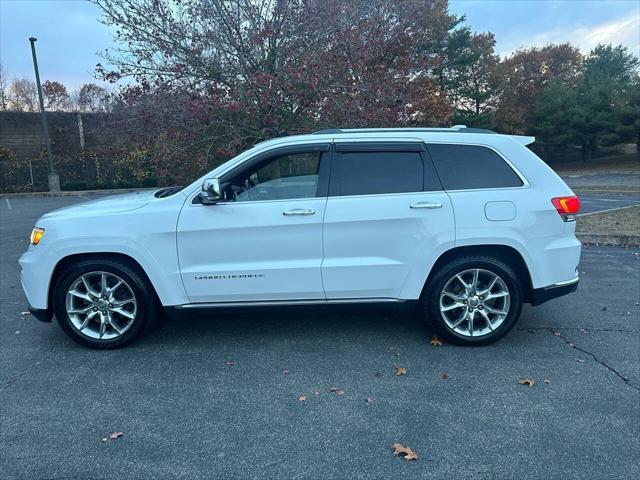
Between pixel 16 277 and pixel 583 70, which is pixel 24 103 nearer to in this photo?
pixel 16 277

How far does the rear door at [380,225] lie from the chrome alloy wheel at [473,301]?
0.32 metres

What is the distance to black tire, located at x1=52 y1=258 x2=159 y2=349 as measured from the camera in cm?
396

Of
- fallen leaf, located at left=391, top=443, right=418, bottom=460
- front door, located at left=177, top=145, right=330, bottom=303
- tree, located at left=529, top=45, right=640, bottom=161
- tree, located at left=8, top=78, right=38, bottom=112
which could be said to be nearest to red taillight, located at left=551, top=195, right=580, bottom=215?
front door, located at left=177, top=145, right=330, bottom=303

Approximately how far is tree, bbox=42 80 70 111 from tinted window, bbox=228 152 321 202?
58.7 metres

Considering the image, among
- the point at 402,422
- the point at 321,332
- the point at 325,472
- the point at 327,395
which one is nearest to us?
the point at 325,472

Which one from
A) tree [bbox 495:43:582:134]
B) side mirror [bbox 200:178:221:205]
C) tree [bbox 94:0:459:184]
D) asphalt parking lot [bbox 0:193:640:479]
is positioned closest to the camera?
asphalt parking lot [bbox 0:193:640:479]

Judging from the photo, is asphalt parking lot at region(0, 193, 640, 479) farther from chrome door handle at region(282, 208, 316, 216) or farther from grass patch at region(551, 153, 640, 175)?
grass patch at region(551, 153, 640, 175)

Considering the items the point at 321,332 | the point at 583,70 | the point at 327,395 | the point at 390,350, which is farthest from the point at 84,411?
the point at 583,70

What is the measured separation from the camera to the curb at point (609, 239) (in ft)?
27.6

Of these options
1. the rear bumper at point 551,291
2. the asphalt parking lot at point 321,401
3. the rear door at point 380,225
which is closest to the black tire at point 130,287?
the asphalt parking lot at point 321,401

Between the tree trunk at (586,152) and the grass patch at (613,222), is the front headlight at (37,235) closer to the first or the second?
the grass patch at (613,222)

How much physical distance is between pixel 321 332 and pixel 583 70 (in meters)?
57.2

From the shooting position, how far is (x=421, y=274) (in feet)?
13.2

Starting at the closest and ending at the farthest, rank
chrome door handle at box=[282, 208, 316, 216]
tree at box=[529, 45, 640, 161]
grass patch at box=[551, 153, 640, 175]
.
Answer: chrome door handle at box=[282, 208, 316, 216] < grass patch at box=[551, 153, 640, 175] < tree at box=[529, 45, 640, 161]
